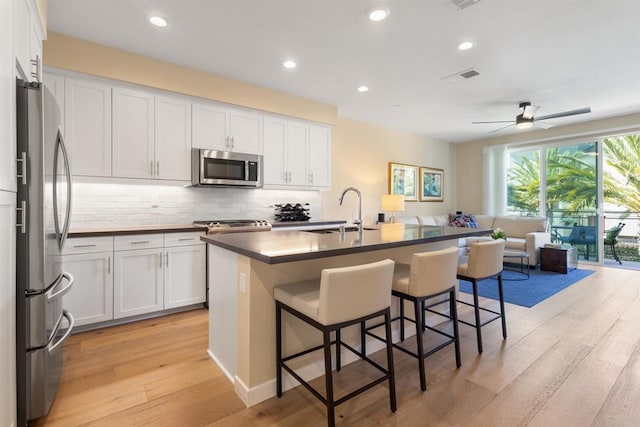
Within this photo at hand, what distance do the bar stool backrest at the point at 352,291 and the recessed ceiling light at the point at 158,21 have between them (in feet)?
8.33

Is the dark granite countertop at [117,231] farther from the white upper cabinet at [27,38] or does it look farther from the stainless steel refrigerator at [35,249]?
the white upper cabinet at [27,38]

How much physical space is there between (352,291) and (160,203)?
302 cm

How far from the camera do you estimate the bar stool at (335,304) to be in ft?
4.88

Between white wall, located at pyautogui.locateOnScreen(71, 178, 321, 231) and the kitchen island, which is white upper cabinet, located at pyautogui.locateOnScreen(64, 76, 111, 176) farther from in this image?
the kitchen island

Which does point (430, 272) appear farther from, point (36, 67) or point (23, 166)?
point (36, 67)

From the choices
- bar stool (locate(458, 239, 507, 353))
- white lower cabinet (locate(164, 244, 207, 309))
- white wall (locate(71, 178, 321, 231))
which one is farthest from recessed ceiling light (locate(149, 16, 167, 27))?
bar stool (locate(458, 239, 507, 353))

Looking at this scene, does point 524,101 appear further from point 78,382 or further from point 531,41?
point 78,382

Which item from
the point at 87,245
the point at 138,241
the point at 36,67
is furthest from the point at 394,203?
the point at 36,67

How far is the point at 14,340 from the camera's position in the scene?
4.82 feet

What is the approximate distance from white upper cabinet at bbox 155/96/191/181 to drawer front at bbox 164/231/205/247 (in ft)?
2.23

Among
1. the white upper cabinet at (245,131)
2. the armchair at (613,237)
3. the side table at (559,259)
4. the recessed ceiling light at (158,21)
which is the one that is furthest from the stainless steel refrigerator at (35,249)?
the armchair at (613,237)

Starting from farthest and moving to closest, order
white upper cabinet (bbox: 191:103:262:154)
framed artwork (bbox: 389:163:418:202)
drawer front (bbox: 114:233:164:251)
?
framed artwork (bbox: 389:163:418:202), white upper cabinet (bbox: 191:103:262:154), drawer front (bbox: 114:233:164:251)

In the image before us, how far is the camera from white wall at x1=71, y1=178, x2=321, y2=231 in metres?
3.25

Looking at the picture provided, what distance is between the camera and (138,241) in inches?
118
